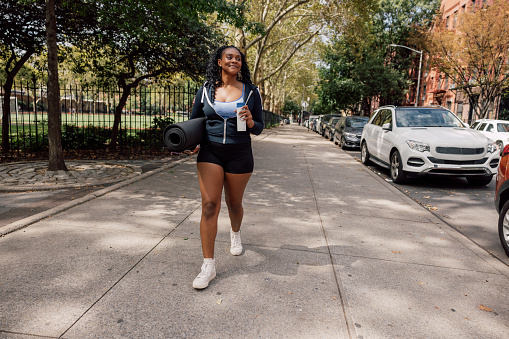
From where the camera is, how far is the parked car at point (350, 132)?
16234 mm

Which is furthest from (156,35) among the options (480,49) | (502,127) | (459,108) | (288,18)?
(459,108)

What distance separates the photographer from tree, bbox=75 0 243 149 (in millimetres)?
8031

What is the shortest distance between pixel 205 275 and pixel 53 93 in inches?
232

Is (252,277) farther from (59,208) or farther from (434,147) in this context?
(434,147)

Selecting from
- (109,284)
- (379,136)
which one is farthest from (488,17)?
(109,284)

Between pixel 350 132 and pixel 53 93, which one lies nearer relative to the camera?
pixel 53 93

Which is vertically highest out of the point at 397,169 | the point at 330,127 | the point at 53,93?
the point at 53,93

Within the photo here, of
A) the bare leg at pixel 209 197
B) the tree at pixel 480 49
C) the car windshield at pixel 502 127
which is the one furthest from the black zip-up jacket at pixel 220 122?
the tree at pixel 480 49

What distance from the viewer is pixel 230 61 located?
302 cm

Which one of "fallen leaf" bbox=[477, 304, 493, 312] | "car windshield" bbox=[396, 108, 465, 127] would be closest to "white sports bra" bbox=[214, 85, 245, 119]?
"fallen leaf" bbox=[477, 304, 493, 312]

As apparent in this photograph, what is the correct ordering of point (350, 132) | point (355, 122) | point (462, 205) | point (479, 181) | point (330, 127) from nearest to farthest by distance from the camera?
point (462, 205)
point (479, 181)
point (350, 132)
point (355, 122)
point (330, 127)

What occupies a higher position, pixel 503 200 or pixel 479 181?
pixel 503 200

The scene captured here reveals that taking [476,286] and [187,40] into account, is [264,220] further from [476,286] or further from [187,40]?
[187,40]

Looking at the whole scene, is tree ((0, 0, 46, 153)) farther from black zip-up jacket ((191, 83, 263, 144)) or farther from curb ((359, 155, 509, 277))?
curb ((359, 155, 509, 277))
